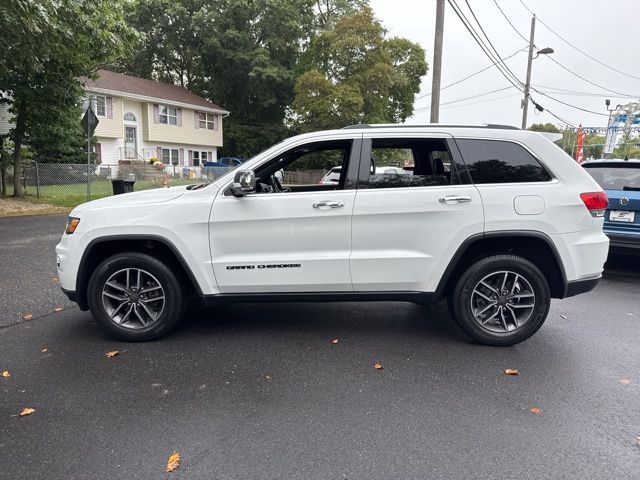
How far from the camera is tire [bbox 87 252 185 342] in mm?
4113

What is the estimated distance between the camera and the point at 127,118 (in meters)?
32.1

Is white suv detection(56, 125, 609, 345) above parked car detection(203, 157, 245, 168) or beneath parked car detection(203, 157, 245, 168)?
beneath

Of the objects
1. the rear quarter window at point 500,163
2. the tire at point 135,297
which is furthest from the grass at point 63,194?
the rear quarter window at point 500,163

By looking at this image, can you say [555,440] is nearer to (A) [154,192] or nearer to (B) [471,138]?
(B) [471,138]

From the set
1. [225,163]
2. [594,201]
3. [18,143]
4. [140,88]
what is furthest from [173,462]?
[225,163]

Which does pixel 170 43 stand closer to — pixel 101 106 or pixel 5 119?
pixel 101 106

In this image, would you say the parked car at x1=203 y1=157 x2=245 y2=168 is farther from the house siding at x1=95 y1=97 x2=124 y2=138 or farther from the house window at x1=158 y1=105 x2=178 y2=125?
the house siding at x1=95 y1=97 x2=124 y2=138

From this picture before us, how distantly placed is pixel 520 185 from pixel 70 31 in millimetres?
10331

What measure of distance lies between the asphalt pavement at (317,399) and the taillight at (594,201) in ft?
4.16

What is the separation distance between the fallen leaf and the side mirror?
2.10 metres

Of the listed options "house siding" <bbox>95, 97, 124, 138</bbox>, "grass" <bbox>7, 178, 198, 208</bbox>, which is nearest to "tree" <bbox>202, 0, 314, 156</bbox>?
"house siding" <bbox>95, 97, 124, 138</bbox>

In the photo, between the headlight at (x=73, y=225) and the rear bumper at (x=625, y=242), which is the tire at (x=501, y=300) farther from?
the headlight at (x=73, y=225)

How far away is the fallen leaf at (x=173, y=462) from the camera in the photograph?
2.54 meters

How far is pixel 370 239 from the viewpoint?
4.07m
